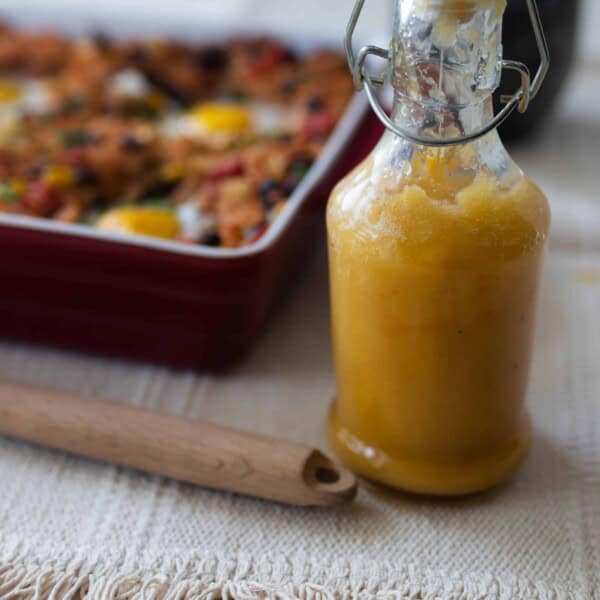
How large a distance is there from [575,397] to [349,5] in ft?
4.17

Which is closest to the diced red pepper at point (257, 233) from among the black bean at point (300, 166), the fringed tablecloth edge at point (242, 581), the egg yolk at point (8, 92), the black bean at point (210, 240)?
the black bean at point (210, 240)

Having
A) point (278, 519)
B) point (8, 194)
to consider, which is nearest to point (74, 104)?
point (8, 194)

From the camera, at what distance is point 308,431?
965mm

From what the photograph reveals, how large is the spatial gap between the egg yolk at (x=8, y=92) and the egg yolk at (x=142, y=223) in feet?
1.60

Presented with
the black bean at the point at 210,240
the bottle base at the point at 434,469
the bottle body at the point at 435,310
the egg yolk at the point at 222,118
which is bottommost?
the egg yolk at the point at 222,118

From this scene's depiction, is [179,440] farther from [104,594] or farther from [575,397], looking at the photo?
[575,397]

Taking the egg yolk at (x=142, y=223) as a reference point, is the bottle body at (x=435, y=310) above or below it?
above

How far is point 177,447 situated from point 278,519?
0.11 meters

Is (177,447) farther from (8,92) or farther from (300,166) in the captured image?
(8,92)

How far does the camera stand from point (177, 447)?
859mm

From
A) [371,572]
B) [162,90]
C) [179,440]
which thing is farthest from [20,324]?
[162,90]

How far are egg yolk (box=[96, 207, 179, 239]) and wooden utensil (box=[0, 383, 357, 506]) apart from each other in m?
0.26

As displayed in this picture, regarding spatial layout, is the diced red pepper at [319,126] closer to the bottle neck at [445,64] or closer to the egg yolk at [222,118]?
the egg yolk at [222,118]

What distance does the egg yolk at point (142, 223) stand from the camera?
43.7 inches
